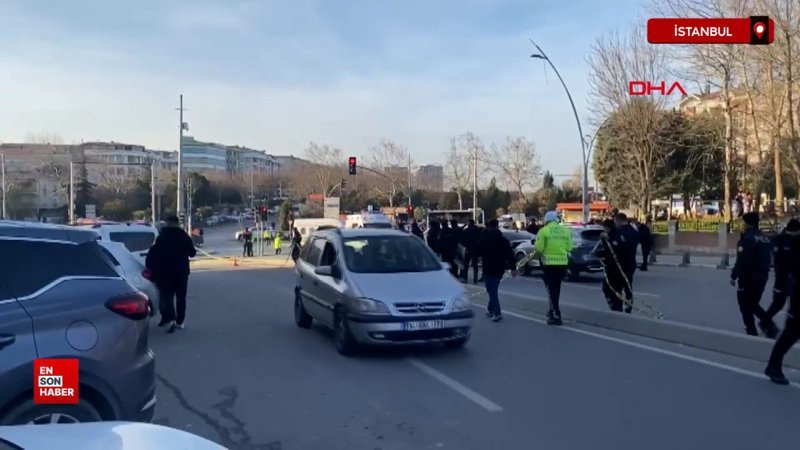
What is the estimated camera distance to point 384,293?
9500 millimetres

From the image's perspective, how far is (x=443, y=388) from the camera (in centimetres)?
801

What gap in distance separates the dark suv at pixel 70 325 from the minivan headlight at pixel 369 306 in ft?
13.9

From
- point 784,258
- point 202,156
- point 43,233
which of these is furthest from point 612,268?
point 202,156

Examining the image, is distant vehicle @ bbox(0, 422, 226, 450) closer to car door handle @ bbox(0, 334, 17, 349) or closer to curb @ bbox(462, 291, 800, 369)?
car door handle @ bbox(0, 334, 17, 349)

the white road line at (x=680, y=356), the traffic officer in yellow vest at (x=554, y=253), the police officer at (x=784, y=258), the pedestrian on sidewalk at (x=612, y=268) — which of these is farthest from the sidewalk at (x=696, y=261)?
the police officer at (x=784, y=258)

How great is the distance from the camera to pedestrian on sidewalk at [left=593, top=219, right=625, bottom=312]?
493 inches

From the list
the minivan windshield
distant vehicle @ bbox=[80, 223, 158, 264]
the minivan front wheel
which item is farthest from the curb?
distant vehicle @ bbox=[80, 223, 158, 264]

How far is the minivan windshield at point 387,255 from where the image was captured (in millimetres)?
10328

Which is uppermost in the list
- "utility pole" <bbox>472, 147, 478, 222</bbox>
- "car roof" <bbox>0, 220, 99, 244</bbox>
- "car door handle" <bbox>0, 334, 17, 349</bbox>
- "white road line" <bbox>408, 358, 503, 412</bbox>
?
"utility pole" <bbox>472, 147, 478, 222</bbox>

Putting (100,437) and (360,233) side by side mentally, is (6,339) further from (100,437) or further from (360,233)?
(360,233)

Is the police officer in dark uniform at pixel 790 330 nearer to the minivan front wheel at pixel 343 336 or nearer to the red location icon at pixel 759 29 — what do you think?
the minivan front wheel at pixel 343 336

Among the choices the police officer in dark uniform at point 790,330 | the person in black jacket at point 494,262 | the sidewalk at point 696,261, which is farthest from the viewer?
the sidewalk at point 696,261

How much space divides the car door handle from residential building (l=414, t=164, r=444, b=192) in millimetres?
100011

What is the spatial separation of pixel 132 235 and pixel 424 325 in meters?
9.86
